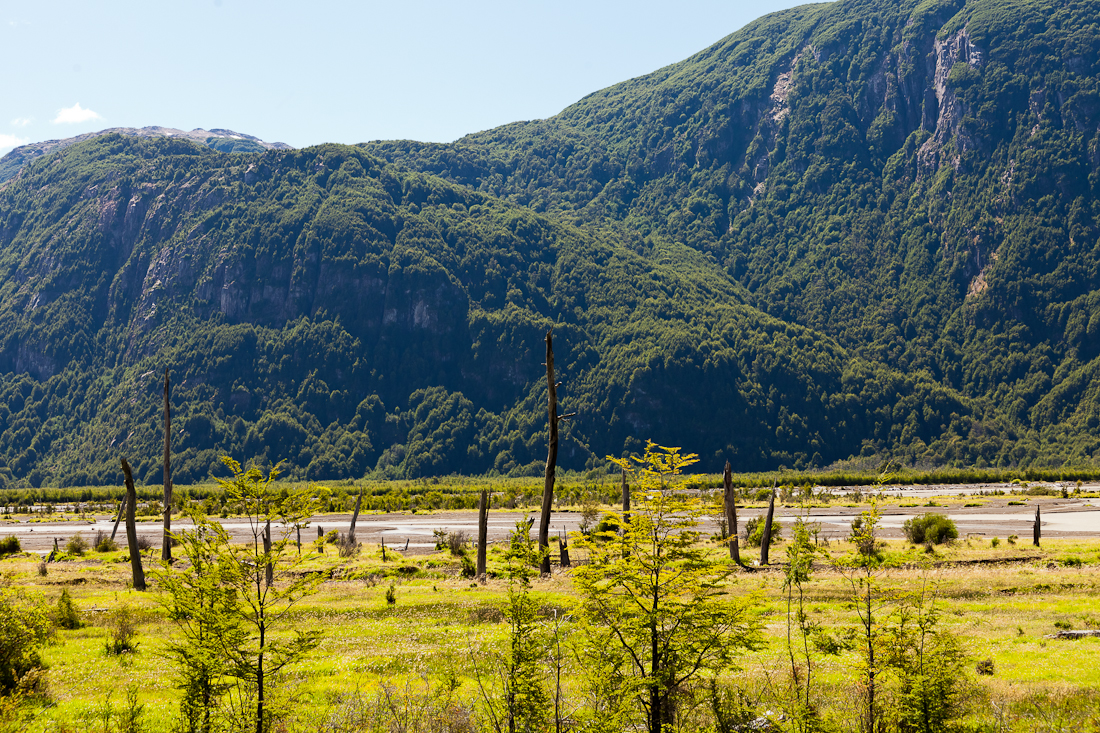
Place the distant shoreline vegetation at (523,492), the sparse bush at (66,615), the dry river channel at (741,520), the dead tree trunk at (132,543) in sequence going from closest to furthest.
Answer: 1. the sparse bush at (66,615)
2. the dead tree trunk at (132,543)
3. the dry river channel at (741,520)
4. the distant shoreline vegetation at (523,492)

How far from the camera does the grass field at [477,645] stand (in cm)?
1160

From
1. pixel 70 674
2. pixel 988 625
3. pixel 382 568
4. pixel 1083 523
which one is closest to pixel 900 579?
pixel 988 625

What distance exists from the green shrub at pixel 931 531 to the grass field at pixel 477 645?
5.04 meters

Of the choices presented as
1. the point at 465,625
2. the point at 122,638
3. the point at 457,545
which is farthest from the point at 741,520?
the point at 122,638

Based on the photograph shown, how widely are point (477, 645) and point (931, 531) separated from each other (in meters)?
31.1

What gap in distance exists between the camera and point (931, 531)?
39062mm

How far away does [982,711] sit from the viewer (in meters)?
11.6

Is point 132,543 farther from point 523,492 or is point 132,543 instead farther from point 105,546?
point 523,492

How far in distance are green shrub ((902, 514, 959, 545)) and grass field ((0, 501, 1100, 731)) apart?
5.04 meters

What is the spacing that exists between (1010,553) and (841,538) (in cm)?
935

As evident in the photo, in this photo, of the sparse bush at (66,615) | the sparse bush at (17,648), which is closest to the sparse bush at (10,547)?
the sparse bush at (66,615)

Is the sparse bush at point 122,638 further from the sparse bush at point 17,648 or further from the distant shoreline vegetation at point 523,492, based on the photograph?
the distant shoreline vegetation at point 523,492

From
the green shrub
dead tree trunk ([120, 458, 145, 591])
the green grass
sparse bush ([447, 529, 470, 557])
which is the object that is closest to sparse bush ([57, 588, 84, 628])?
the green grass

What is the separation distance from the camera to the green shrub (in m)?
38.7
